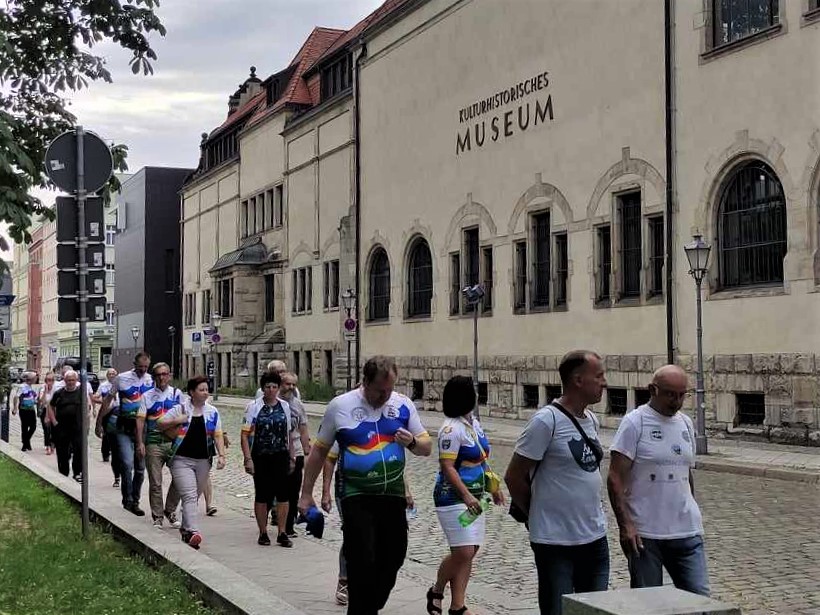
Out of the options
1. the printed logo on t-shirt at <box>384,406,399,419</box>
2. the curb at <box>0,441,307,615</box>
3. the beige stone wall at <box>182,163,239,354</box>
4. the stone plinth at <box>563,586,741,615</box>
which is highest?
the beige stone wall at <box>182,163,239,354</box>

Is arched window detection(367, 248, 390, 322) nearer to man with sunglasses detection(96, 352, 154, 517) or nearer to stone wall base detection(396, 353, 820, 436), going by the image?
stone wall base detection(396, 353, 820, 436)

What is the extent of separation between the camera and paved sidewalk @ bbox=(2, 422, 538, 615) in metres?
8.49

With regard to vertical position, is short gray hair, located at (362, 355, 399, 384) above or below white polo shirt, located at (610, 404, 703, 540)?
above

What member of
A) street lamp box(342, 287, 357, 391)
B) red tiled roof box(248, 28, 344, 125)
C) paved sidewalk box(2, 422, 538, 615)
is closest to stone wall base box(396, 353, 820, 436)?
street lamp box(342, 287, 357, 391)

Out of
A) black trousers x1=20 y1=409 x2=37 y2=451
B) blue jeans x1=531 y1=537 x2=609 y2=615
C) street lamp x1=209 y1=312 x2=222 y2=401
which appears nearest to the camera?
blue jeans x1=531 y1=537 x2=609 y2=615

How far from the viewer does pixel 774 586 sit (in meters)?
9.21

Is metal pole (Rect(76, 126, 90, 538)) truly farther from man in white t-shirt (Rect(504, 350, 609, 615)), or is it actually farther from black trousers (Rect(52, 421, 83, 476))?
black trousers (Rect(52, 421, 83, 476))

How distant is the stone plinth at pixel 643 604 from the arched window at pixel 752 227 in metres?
19.1

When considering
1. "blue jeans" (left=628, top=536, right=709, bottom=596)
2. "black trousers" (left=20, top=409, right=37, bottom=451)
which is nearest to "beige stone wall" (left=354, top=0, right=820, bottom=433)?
"black trousers" (left=20, top=409, right=37, bottom=451)

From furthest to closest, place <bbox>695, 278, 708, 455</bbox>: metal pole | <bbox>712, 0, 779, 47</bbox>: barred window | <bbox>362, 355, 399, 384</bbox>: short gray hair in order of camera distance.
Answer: <bbox>712, 0, 779, 47</bbox>: barred window < <bbox>695, 278, 708, 455</bbox>: metal pole < <bbox>362, 355, 399, 384</bbox>: short gray hair

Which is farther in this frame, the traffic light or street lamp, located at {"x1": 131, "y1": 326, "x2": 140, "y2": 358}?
street lamp, located at {"x1": 131, "y1": 326, "x2": 140, "y2": 358}

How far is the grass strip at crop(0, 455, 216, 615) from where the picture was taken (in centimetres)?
814

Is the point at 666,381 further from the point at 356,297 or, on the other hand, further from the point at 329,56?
the point at 329,56

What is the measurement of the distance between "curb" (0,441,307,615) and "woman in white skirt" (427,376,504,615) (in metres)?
1.03
